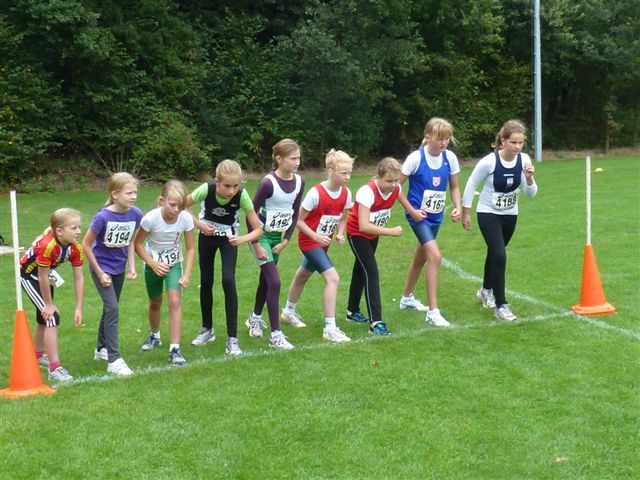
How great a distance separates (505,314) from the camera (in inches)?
299

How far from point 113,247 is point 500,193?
12.6 feet

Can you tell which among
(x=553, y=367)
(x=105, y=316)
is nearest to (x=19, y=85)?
(x=105, y=316)

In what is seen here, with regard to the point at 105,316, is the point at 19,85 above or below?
above

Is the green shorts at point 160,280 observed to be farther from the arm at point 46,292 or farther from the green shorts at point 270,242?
the arm at point 46,292

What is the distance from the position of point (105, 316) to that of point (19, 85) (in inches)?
779

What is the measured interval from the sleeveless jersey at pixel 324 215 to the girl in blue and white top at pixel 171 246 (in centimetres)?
121

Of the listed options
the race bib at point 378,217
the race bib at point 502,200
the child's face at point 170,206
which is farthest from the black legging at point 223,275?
the race bib at point 502,200

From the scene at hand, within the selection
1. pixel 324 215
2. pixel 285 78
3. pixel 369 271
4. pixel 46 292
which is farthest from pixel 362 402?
pixel 285 78

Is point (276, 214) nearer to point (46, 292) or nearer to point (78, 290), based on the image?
point (78, 290)

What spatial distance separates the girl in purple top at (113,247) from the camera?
629 cm

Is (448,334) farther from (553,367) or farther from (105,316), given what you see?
(105,316)

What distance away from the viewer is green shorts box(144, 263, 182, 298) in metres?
6.68

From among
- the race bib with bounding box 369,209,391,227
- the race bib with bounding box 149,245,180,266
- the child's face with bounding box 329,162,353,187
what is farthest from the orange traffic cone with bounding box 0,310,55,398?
the race bib with bounding box 369,209,391,227

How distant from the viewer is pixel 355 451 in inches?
181
